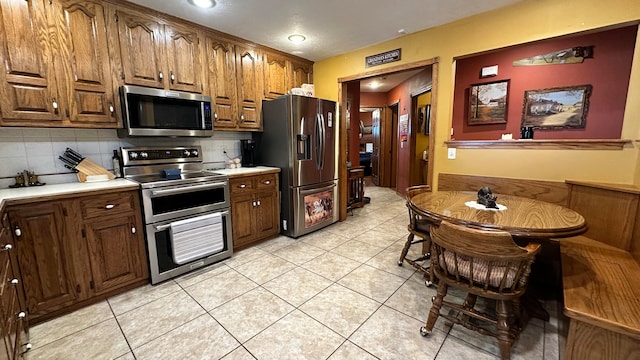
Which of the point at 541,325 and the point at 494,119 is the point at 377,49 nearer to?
the point at 494,119

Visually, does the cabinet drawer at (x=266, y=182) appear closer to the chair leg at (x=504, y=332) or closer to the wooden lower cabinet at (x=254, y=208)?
the wooden lower cabinet at (x=254, y=208)

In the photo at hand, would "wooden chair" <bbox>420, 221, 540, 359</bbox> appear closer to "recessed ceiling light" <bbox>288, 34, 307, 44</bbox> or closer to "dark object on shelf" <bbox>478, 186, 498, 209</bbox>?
"dark object on shelf" <bbox>478, 186, 498, 209</bbox>

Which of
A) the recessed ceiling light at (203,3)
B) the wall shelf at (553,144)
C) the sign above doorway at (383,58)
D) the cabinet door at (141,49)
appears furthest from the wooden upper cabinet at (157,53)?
the wall shelf at (553,144)

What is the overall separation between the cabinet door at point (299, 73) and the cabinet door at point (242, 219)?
6.06 feet

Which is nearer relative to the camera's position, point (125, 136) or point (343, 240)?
point (125, 136)

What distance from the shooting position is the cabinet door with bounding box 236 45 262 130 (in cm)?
315

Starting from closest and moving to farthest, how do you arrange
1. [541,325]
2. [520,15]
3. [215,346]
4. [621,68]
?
[215,346] → [541,325] → [520,15] → [621,68]

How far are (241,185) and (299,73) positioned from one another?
2024 millimetres

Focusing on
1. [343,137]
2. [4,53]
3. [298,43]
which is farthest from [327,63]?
[4,53]

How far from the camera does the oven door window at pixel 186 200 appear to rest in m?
2.25

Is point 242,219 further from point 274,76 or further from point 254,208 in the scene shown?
point 274,76

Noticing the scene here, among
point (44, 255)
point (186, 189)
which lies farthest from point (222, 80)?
point (44, 255)

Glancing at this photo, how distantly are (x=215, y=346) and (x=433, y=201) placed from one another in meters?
1.86

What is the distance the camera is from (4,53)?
1.80 m
